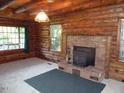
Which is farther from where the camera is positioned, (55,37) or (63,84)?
(55,37)

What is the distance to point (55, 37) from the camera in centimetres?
592

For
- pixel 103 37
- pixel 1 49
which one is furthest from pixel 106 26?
pixel 1 49

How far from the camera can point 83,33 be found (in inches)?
184

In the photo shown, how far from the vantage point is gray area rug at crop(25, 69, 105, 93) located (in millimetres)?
3172

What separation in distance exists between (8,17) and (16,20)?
49 centimetres

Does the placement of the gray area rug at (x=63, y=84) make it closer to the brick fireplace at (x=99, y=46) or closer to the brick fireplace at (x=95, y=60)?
the brick fireplace at (x=95, y=60)

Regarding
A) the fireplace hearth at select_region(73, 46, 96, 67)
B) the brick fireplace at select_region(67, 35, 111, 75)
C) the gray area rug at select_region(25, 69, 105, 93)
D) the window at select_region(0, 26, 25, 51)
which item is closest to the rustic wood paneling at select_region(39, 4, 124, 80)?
the brick fireplace at select_region(67, 35, 111, 75)

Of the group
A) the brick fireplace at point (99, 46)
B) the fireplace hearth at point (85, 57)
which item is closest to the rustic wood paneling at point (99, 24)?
the brick fireplace at point (99, 46)

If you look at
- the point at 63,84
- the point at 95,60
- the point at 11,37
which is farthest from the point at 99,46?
the point at 11,37

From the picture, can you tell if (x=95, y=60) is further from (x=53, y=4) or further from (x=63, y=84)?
(x=53, y=4)

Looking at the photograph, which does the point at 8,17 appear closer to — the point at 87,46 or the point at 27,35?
the point at 27,35

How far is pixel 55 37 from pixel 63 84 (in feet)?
9.43

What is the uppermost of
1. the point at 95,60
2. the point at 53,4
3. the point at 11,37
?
the point at 53,4

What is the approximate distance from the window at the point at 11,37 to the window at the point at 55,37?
1.65 metres
